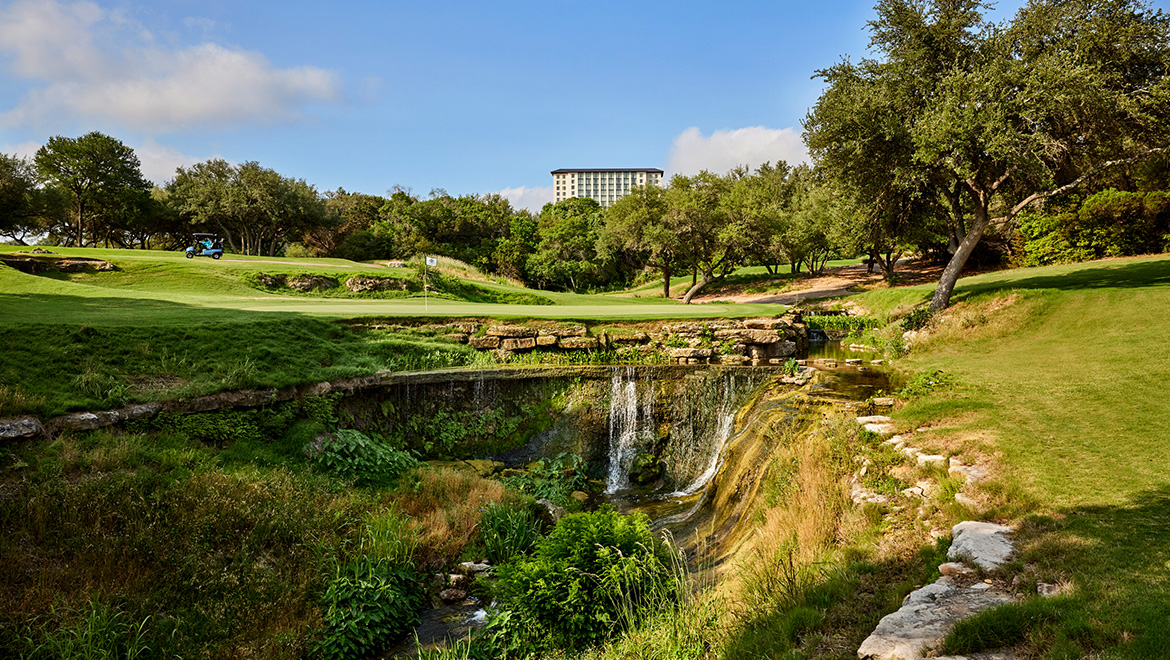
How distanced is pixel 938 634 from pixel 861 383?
29.8ft

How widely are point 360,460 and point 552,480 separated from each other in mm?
3666

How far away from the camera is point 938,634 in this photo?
10.7ft

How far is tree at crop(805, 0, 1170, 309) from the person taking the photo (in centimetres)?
1365

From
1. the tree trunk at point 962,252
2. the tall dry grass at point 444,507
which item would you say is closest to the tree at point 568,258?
the tree trunk at point 962,252

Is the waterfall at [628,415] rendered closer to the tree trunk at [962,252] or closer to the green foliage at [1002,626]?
the green foliage at [1002,626]

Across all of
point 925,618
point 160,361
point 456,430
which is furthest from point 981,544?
point 160,361

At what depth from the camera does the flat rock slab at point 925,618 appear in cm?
320

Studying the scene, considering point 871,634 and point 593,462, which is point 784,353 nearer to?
point 593,462

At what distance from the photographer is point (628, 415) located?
1249 cm

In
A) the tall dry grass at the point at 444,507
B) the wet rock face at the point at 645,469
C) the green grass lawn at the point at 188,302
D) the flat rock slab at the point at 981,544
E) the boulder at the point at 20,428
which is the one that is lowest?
the wet rock face at the point at 645,469

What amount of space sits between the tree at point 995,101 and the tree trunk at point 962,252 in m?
Answer: 0.04

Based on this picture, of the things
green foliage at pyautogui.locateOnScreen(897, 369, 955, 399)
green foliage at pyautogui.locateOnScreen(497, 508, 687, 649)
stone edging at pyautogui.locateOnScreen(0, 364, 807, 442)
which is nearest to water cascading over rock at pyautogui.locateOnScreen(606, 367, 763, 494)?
stone edging at pyautogui.locateOnScreen(0, 364, 807, 442)

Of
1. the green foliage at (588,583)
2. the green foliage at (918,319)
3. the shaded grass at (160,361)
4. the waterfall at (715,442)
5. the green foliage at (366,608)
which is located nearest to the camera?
the green foliage at (588,583)

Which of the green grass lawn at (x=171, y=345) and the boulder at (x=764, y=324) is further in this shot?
the boulder at (x=764, y=324)
